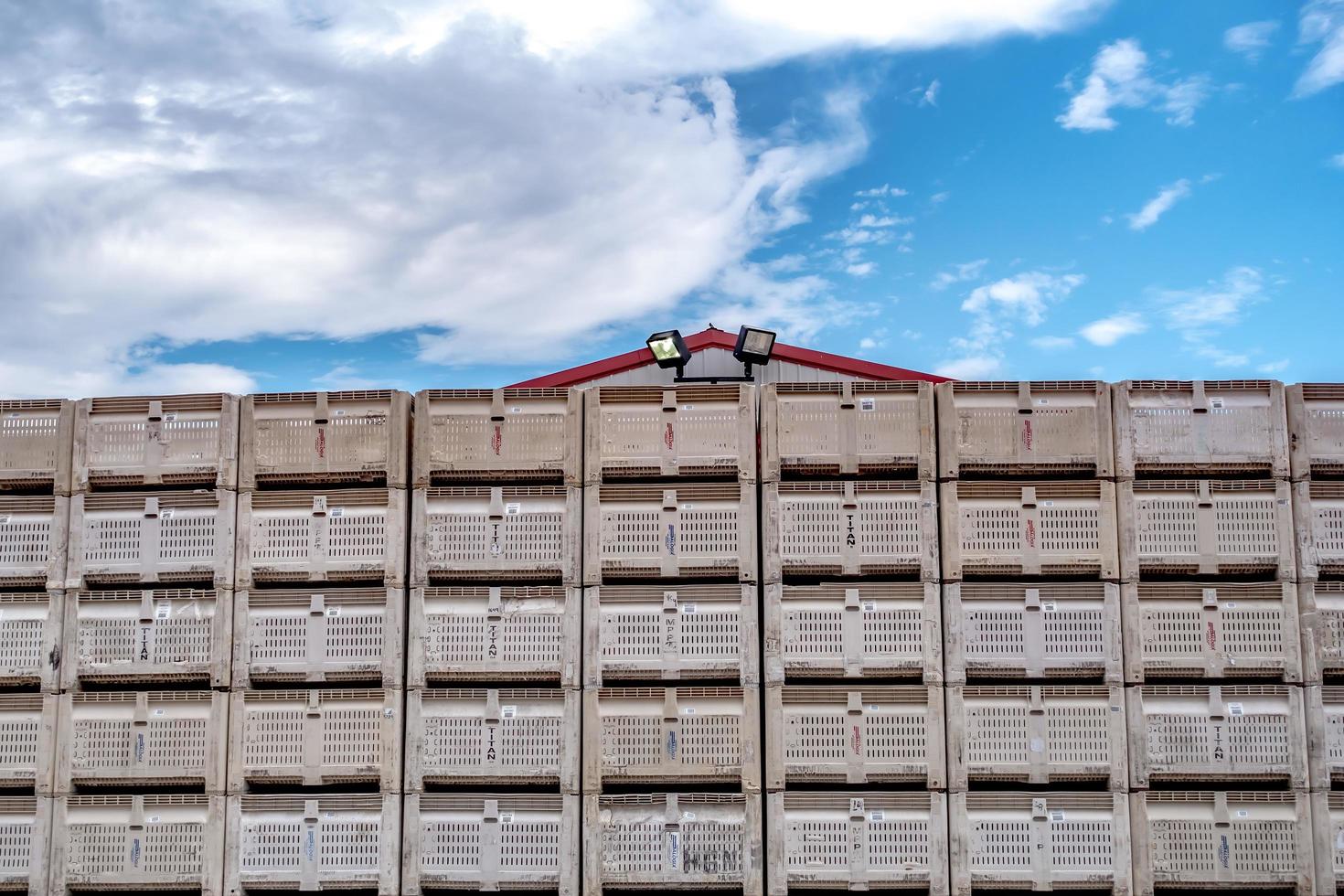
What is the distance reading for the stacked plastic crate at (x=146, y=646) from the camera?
17.2 ft

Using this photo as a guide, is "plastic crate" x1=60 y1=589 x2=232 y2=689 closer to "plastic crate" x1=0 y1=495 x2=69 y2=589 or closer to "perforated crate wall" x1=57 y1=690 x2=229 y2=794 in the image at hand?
"perforated crate wall" x1=57 y1=690 x2=229 y2=794

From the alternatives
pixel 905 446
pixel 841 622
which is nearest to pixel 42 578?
pixel 841 622

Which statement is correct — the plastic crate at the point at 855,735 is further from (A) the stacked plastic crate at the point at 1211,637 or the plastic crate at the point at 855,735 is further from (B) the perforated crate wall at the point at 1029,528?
(A) the stacked plastic crate at the point at 1211,637

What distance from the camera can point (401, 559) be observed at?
5371 millimetres

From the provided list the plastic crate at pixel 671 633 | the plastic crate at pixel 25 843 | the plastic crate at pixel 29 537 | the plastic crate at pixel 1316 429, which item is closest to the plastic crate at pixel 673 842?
the plastic crate at pixel 671 633

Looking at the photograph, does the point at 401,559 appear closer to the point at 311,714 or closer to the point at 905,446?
the point at 311,714

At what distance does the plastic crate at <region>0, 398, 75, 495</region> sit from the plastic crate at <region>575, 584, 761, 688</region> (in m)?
2.95

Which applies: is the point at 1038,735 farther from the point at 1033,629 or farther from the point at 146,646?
the point at 146,646

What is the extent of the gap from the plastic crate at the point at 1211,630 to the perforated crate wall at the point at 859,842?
1292 mm

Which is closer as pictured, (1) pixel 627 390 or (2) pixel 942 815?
(2) pixel 942 815

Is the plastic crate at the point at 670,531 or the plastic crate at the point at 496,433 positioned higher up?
the plastic crate at the point at 496,433

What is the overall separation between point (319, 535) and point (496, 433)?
3.44ft

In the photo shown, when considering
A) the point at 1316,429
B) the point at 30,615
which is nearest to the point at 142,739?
the point at 30,615

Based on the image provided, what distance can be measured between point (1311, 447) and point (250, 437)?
5516 mm
